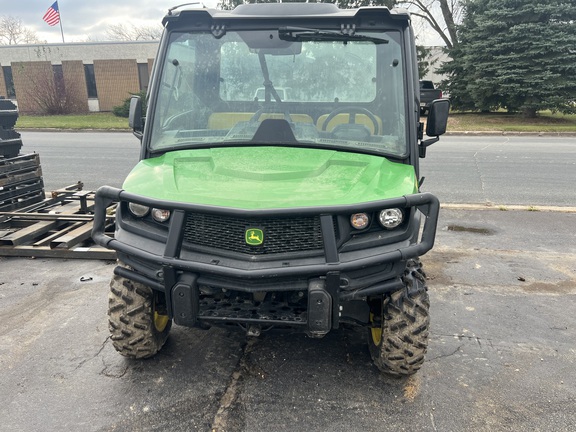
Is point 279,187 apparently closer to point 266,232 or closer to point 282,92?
point 266,232

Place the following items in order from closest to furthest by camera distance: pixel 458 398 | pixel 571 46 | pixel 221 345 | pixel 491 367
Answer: pixel 458 398
pixel 491 367
pixel 221 345
pixel 571 46

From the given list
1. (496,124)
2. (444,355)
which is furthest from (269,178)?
(496,124)

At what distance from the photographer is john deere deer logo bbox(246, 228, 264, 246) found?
266 cm

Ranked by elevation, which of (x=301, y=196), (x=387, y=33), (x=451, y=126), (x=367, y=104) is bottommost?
(x=451, y=126)

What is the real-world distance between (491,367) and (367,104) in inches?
79.5

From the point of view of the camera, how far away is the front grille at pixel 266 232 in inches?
105

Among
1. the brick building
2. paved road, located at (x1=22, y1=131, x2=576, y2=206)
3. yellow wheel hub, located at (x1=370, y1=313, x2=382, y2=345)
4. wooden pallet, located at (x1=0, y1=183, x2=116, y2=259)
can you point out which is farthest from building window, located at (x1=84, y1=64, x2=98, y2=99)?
yellow wheel hub, located at (x1=370, y1=313, x2=382, y2=345)

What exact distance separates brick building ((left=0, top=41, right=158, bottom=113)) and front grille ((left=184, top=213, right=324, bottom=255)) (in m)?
30.3

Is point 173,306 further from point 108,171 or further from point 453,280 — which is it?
point 108,171

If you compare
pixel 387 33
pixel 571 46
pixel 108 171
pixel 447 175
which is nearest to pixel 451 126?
pixel 571 46

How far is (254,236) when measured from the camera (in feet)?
8.75

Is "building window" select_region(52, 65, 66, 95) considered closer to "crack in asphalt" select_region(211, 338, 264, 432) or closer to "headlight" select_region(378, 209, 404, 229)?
"crack in asphalt" select_region(211, 338, 264, 432)

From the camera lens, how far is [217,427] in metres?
2.72

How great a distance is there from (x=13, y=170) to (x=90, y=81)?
97.2 ft
